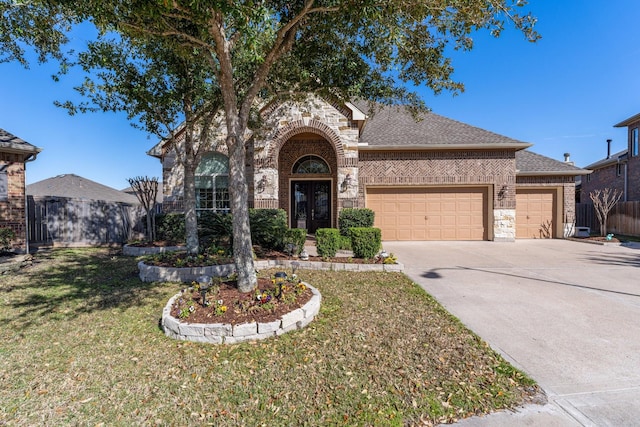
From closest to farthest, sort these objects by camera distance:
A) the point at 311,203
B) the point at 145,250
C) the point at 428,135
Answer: the point at 145,250, the point at 428,135, the point at 311,203

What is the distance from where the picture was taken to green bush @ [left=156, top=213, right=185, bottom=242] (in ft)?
35.6

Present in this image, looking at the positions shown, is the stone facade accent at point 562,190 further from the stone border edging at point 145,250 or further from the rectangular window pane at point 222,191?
the stone border edging at point 145,250

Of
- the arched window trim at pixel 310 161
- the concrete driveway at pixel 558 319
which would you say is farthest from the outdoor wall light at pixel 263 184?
the concrete driveway at pixel 558 319

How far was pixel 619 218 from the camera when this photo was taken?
622 inches

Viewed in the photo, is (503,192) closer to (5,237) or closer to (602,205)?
(602,205)

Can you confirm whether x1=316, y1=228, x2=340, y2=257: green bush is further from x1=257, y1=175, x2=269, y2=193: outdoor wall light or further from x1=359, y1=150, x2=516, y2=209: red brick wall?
x1=359, y1=150, x2=516, y2=209: red brick wall

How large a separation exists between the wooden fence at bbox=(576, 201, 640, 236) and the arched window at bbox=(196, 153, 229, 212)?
19.6 m

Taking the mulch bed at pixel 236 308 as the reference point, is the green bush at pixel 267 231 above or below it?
above

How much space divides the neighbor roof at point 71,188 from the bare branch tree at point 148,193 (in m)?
10.3

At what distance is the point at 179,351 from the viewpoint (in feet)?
11.7

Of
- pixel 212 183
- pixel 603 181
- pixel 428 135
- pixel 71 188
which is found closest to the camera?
pixel 212 183

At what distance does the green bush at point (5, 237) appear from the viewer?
8516mm

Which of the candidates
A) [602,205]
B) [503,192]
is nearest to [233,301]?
[503,192]

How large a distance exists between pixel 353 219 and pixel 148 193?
23.3ft
